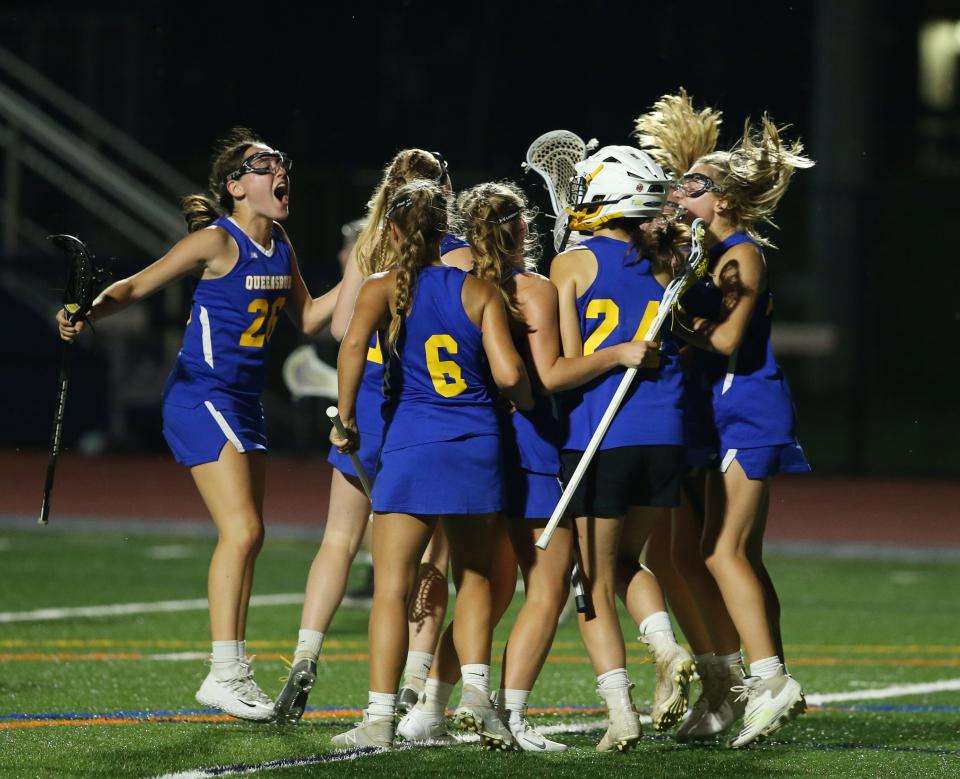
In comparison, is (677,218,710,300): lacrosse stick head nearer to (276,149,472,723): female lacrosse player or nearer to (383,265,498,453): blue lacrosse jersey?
(383,265,498,453): blue lacrosse jersey

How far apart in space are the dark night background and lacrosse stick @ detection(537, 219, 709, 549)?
14629 mm

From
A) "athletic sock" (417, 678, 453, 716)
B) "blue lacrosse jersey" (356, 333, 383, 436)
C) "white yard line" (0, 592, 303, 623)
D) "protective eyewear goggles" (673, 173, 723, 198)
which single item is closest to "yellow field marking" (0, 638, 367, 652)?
"white yard line" (0, 592, 303, 623)

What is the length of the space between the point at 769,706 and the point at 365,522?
1770 millimetres

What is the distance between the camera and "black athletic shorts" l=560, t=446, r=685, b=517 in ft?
20.6

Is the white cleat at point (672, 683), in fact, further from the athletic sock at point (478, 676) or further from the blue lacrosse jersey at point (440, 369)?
the blue lacrosse jersey at point (440, 369)

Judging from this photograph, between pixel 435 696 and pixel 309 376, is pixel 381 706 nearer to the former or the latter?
pixel 435 696

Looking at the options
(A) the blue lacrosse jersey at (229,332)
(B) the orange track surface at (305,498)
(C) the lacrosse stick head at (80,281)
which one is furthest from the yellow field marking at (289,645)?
(B) the orange track surface at (305,498)

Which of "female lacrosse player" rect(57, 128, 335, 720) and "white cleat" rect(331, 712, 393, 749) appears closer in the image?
"white cleat" rect(331, 712, 393, 749)

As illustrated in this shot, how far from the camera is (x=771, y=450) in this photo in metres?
6.62

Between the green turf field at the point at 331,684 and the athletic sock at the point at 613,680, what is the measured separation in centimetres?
23

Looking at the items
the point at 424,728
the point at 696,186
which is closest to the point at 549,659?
the point at 424,728

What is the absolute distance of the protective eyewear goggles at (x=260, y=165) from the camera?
23.5 feet

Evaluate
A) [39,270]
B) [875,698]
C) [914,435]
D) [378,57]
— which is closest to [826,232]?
[914,435]

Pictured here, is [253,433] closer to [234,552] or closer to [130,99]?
[234,552]
